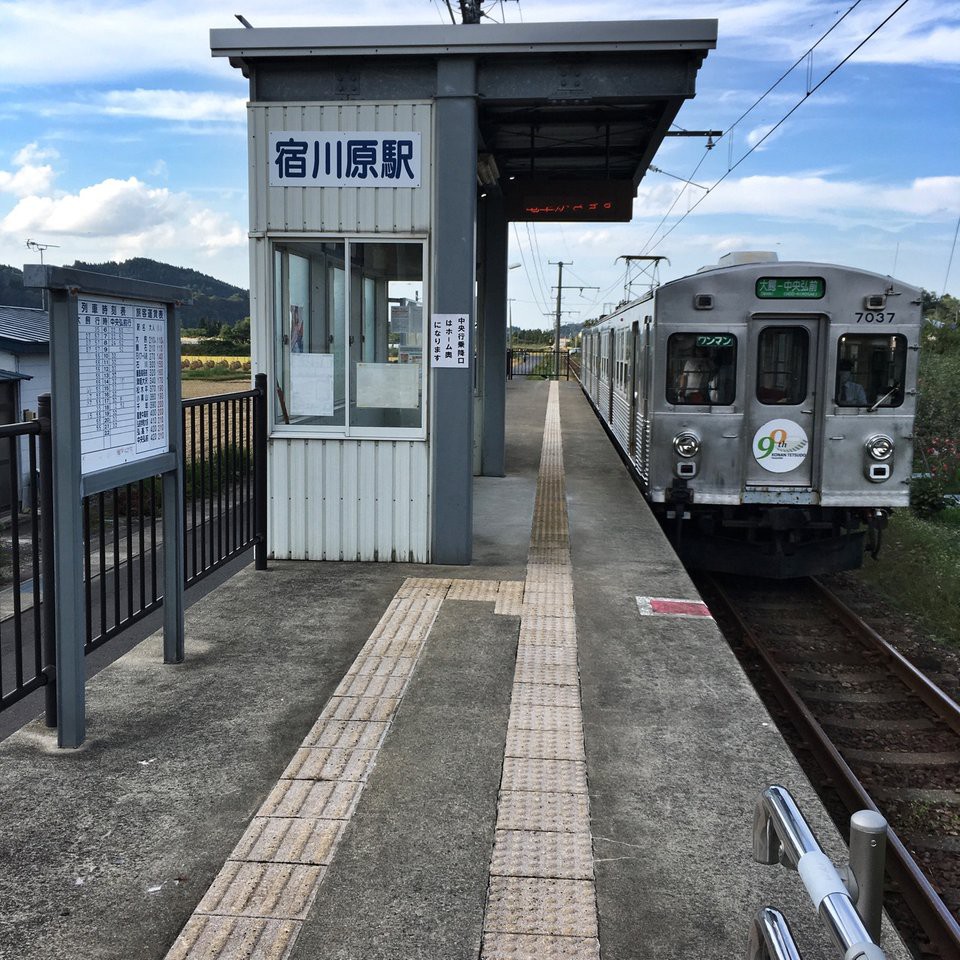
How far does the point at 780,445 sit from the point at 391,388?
3820 mm

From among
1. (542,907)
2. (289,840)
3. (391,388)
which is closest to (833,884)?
(542,907)

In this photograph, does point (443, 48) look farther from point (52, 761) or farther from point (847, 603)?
point (847, 603)

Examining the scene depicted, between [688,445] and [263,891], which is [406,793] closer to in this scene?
[263,891]

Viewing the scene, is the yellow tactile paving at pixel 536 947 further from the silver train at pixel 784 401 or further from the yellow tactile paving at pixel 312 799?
the silver train at pixel 784 401

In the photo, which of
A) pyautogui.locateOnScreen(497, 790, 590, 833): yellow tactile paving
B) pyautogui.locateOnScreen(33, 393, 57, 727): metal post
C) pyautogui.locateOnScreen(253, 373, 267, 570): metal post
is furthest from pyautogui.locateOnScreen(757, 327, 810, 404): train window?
pyautogui.locateOnScreen(33, 393, 57, 727): metal post

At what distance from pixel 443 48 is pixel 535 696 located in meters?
4.75

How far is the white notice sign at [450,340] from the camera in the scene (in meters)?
7.43

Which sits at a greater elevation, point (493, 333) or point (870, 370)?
point (493, 333)

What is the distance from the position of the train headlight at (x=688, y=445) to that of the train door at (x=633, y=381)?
210cm

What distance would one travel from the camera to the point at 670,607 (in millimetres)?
6719

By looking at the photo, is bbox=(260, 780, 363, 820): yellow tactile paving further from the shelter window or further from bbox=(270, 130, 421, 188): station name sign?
bbox=(270, 130, 421, 188): station name sign

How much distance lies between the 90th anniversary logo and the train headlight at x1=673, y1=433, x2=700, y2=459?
0.56m

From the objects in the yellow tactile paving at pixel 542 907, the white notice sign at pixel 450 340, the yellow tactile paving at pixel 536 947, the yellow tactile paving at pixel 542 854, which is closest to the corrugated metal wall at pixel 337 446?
the white notice sign at pixel 450 340

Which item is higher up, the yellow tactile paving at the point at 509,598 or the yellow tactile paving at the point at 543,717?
the yellow tactile paving at the point at 509,598
